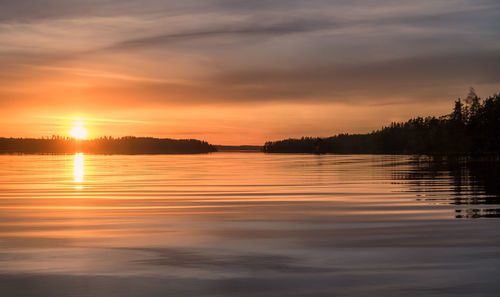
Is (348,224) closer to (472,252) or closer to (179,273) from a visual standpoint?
(472,252)

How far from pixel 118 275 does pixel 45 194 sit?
73.5ft

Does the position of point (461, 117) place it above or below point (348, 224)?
above

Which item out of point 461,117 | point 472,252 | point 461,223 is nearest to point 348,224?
A: point 461,223

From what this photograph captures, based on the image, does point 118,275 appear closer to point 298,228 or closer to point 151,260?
point 151,260

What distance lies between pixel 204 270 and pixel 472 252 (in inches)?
262

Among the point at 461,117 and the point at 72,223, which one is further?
the point at 461,117

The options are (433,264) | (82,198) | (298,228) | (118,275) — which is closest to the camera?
(118,275)


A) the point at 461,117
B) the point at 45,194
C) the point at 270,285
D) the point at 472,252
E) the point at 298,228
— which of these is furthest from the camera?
the point at 461,117

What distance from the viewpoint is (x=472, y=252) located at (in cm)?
1370

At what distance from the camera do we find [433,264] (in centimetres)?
1245

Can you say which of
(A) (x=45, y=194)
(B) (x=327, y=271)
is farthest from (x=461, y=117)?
(B) (x=327, y=271)

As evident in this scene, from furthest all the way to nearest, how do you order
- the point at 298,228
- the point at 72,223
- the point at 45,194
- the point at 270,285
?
the point at 45,194 → the point at 72,223 → the point at 298,228 → the point at 270,285

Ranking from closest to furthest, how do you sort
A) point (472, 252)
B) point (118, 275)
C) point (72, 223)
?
point (118, 275), point (472, 252), point (72, 223)

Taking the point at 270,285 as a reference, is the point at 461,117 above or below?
above
